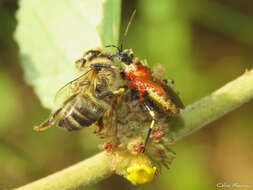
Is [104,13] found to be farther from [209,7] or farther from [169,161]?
[209,7]

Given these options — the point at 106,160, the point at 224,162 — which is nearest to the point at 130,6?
the point at 224,162

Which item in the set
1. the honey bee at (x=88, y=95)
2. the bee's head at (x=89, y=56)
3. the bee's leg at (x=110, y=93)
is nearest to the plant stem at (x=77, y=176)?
the honey bee at (x=88, y=95)

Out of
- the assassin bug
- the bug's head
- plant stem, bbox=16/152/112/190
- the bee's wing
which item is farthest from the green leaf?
plant stem, bbox=16/152/112/190

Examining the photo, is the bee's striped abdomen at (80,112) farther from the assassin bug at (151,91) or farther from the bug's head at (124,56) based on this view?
the bug's head at (124,56)

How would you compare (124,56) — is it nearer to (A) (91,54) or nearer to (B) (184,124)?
(A) (91,54)

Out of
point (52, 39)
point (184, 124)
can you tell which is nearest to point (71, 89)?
point (184, 124)
